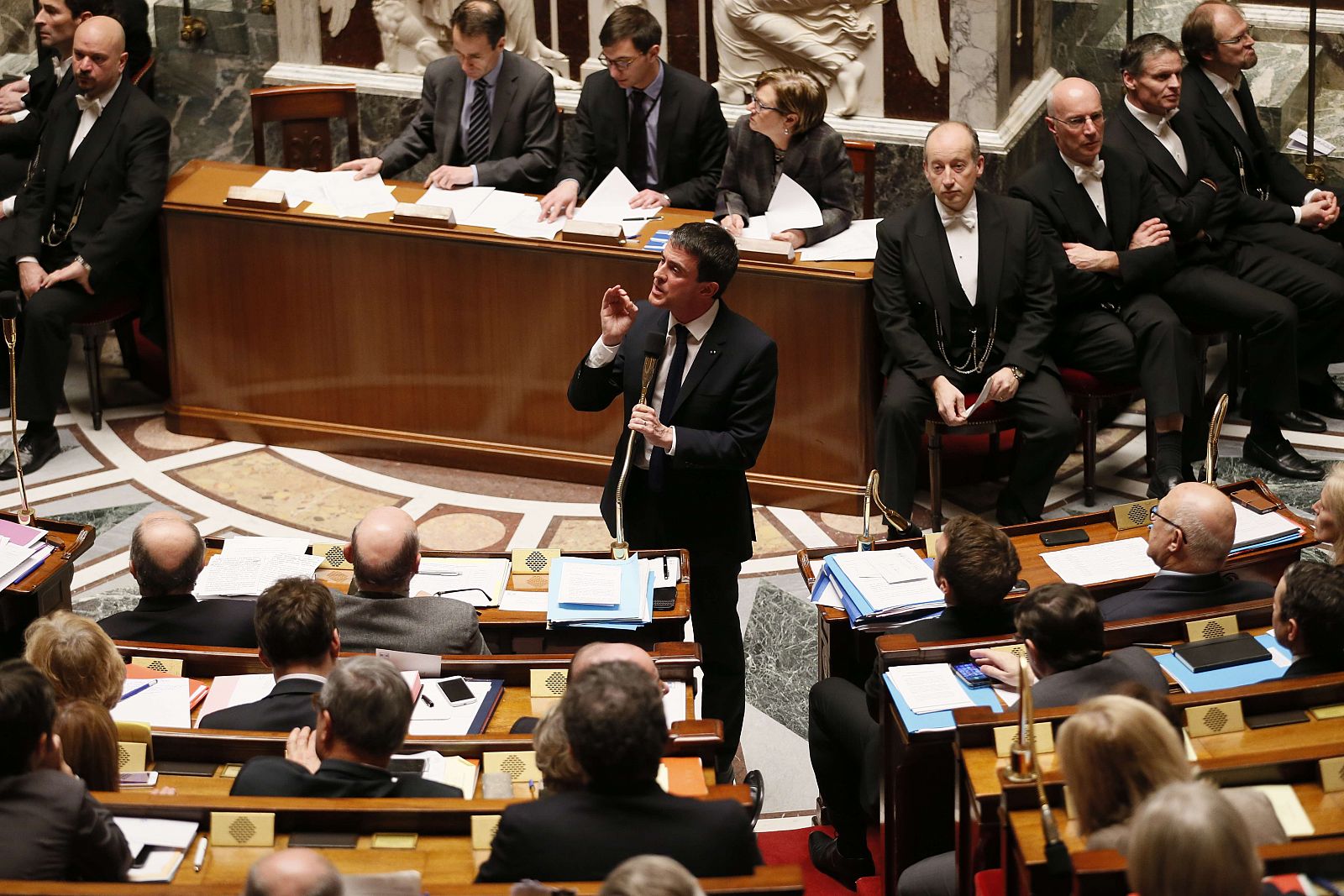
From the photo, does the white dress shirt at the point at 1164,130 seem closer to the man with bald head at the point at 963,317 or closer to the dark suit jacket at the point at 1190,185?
the dark suit jacket at the point at 1190,185

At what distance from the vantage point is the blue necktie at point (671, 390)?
455 cm

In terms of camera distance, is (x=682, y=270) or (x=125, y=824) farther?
(x=682, y=270)

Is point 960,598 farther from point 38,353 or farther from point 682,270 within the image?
point 38,353

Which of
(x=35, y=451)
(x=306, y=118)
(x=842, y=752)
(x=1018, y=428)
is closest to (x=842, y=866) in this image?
(x=842, y=752)

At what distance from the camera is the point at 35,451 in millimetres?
6863

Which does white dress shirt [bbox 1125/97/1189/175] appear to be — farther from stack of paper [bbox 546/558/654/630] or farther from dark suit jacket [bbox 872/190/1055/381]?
stack of paper [bbox 546/558/654/630]

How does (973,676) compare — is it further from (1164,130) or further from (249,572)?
(1164,130)

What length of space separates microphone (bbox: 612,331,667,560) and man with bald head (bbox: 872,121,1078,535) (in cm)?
156

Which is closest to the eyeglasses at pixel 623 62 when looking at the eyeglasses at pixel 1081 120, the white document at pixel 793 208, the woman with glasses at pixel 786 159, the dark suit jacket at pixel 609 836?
the woman with glasses at pixel 786 159

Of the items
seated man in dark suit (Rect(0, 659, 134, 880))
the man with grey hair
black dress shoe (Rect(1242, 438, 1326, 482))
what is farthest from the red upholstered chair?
the man with grey hair

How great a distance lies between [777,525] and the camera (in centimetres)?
630

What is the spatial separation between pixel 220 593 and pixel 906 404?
2.55 meters

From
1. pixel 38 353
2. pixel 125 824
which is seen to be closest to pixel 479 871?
pixel 125 824

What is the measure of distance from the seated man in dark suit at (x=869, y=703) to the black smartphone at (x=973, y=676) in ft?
0.50
